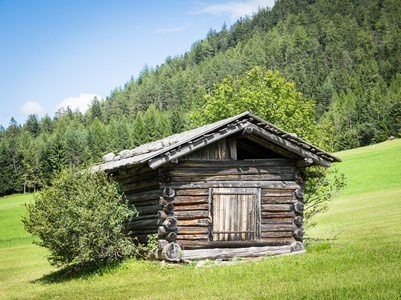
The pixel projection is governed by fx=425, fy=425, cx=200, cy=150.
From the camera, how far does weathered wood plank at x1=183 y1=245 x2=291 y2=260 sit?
13438 mm

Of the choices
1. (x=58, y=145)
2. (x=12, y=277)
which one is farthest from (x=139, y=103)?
(x=12, y=277)

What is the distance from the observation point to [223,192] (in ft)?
45.9

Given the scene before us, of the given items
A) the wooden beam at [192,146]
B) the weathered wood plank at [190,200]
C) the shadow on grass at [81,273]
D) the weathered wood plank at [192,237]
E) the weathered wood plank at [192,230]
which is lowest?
the shadow on grass at [81,273]

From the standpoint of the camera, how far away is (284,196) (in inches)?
585

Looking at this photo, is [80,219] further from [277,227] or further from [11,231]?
[11,231]

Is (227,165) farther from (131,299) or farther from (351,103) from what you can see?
(351,103)

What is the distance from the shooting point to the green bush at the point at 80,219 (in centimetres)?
1250

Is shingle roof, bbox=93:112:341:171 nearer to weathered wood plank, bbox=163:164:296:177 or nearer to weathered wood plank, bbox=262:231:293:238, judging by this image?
weathered wood plank, bbox=163:164:296:177

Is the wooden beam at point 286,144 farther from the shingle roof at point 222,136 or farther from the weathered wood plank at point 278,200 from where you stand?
the weathered wood plank at point 278,200

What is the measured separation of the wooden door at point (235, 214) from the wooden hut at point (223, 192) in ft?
0.11

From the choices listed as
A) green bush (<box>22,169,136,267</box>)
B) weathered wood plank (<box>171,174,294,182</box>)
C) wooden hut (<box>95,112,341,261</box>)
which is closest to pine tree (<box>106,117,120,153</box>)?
green bush (<box>22,169,136,267</box>)

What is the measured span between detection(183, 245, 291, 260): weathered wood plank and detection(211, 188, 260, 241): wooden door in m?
0.36

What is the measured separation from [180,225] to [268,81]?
21902 mm

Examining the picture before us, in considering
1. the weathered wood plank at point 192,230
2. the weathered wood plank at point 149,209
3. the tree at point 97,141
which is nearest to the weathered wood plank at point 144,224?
the weathered wood plank at point 149,209
